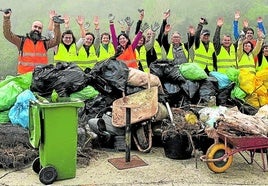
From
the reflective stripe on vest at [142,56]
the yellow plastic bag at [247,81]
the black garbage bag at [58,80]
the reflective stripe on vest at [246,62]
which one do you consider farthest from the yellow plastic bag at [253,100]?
the black garbage bag at [58,80]

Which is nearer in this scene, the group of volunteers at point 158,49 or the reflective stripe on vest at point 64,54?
the reflective stripe on vest at point 64,54

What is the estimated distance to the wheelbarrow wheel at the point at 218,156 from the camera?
414 cm

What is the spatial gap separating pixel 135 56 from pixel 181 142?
2795mm

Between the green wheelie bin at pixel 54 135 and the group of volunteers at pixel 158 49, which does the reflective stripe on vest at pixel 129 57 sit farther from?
the green wheelie bin at pixel 54 135

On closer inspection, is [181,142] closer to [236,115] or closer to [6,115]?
[236,115]

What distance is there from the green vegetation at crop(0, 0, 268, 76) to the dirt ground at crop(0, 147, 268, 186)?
6.42 meters

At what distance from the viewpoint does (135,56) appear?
7160 mm

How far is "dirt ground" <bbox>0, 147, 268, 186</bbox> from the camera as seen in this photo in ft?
13.2

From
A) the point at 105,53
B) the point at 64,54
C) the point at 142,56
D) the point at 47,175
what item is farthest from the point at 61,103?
the point at 142,56

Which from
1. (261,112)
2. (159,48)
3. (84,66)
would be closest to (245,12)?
(159,48)

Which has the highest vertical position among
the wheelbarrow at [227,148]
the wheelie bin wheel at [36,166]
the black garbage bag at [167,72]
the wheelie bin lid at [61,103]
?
the black garbage bag at [167,72]

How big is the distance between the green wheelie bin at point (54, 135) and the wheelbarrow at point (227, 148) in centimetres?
135

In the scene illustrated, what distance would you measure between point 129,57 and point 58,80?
1969mm

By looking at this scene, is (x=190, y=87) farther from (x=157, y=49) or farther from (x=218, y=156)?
(x=157, y=49)
